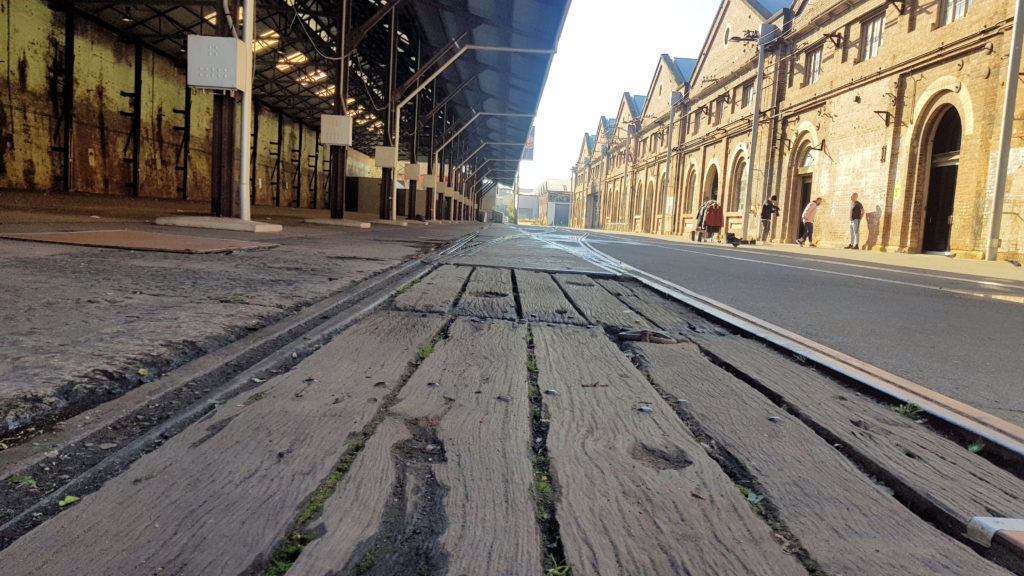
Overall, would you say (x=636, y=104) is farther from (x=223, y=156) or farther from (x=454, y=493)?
(x=454, y=493)

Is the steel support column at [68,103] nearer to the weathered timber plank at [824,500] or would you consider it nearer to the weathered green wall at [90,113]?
the weathered green wall at [90,113]

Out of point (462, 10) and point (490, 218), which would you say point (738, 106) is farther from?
point (490, 218)

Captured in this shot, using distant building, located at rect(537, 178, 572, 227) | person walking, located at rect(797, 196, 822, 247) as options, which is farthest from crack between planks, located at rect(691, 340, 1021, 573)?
distant building, located at rect(537, 178, 572, 227)

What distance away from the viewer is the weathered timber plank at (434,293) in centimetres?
294

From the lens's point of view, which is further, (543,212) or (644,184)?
(543,212)

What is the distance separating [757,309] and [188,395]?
3273 millimetres

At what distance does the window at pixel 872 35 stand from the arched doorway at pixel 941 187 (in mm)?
3531

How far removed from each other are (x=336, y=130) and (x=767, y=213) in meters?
16.3

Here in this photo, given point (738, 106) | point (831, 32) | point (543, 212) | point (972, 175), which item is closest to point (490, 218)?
point (543, 212)

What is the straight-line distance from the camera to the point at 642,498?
104 cm

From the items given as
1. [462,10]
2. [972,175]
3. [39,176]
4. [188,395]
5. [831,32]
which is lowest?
[188,395]

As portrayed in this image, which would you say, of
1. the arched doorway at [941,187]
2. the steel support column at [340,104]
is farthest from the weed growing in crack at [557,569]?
the arched doorway at [941,187]

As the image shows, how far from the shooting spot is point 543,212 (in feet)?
332

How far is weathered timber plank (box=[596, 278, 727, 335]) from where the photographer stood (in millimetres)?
2812
